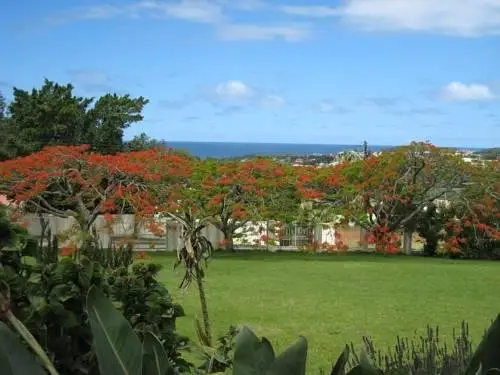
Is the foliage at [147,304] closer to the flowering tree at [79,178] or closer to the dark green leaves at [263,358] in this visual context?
the dark green leaves at [263,358]

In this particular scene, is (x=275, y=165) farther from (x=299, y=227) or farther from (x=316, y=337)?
(x=316, y=337)

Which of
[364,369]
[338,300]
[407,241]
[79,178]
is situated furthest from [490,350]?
[407,241]

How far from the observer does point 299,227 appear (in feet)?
48.5

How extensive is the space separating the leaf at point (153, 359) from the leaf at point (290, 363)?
0.65ft

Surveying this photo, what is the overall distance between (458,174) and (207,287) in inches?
309

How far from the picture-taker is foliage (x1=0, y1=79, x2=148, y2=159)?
19016mm

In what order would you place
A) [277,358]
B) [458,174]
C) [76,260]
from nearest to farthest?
[277,358]
[76,260]
[458,174]

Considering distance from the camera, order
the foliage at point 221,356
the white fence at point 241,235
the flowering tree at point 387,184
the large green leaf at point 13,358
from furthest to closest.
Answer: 1. the flowering tree at point 387,184
2. the white fence at point 241,235
3. the foliage at point 221,356
4. the large green leaf at point 13,358

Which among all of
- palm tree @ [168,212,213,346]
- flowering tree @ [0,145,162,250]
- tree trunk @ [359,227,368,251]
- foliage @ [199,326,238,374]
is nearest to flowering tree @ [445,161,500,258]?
tree trunk @ [359,227,368,251]

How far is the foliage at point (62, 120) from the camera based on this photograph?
19016mm

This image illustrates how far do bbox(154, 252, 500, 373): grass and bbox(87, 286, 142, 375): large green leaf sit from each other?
4.38m

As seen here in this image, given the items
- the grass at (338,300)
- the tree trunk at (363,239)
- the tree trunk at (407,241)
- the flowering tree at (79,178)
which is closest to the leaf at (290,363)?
the grass at (338,300)

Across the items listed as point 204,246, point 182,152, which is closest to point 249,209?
point 182,152

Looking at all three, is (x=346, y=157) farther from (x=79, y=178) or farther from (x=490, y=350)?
(x=490, y=350)
